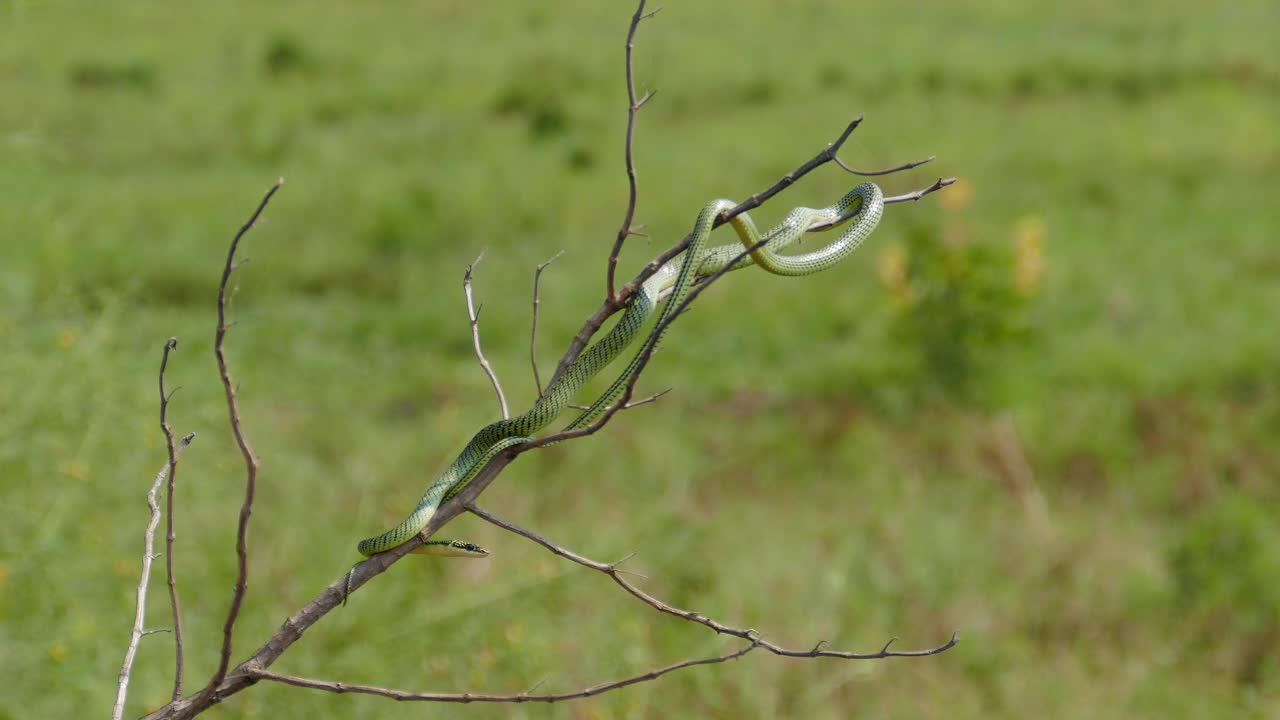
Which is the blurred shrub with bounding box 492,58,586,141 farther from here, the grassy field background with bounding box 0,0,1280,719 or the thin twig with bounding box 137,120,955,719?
the thin twig with bounding box 137,120,955,719

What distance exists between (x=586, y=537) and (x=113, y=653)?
10.4 ft

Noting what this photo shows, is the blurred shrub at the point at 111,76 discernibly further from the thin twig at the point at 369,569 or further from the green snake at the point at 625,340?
the thin twig at the point at 369,569

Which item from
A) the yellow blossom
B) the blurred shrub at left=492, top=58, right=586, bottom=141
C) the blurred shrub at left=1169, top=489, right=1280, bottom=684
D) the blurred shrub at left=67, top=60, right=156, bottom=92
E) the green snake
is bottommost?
the green snake

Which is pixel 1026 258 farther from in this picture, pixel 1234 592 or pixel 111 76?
pixel 111 76

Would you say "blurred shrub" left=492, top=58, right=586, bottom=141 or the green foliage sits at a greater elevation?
"blurred shrub" left=492, top=58, right=586, bottom=141

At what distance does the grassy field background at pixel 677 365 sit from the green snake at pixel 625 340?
2485 mm

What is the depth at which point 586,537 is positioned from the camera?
7023mm

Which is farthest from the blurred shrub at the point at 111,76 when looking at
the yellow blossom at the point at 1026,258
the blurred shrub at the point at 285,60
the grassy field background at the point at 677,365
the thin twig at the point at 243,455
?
the thin twig at the point at 243,455

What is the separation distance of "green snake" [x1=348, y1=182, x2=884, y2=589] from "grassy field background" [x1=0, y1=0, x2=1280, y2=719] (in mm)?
2485

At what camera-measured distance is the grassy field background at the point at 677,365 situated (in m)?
4.99

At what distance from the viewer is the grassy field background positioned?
4.99m

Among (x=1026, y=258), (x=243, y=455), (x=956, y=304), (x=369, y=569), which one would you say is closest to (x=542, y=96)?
(x=956, y=304)

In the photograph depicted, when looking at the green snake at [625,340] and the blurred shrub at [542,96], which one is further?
the blurred shrub at [542,96]

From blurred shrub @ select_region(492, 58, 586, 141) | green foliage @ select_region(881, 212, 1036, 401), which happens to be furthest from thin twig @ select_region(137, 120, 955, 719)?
blurred shrub @ select_region(492, 58, 586, 141)
